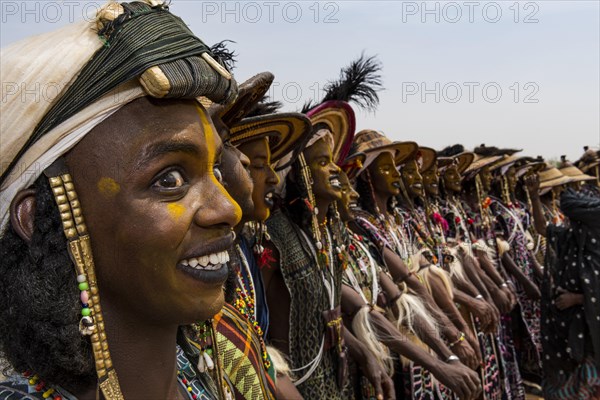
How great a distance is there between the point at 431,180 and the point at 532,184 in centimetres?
281

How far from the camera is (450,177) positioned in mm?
7707

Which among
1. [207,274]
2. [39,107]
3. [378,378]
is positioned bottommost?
[378,378]

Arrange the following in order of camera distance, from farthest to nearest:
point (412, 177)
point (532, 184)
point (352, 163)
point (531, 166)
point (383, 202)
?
point (531, 166) → point (532, 184) → point (412, 177) → point (383, 202) → point (352, 163)

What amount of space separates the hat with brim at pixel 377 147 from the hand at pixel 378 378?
1.82 meters

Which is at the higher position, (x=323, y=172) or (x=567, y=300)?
(x=323, y=172)

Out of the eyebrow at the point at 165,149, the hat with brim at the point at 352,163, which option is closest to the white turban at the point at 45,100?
the eyebrow at the point at 165,149

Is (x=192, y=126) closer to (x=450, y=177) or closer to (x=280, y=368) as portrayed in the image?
(x=280, y=368)

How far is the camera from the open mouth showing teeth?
1.35 meters

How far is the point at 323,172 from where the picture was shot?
3.63 metres

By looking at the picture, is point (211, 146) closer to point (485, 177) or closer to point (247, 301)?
point (247, 301)

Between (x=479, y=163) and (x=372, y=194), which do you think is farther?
(x=479, y=163)

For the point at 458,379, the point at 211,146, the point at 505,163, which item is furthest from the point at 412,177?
the point at 211,146

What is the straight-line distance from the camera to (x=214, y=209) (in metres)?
1.36

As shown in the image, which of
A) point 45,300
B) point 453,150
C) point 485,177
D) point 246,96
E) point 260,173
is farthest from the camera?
point 453,150
